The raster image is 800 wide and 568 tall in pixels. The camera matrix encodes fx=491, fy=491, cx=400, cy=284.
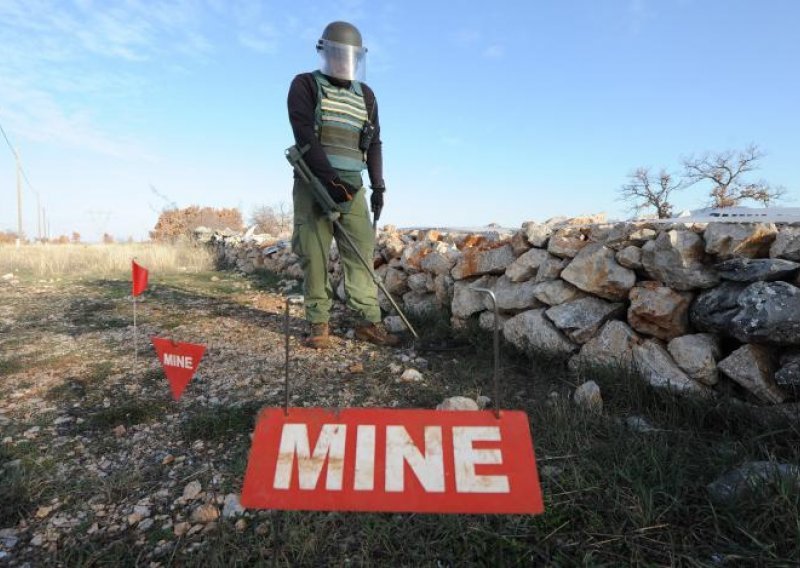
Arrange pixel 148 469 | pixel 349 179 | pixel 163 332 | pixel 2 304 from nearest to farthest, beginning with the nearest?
pixel 148 469 < pixel 349 179 < pixel 163 332 < pixel 2 304

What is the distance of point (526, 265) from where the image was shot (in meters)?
3.65

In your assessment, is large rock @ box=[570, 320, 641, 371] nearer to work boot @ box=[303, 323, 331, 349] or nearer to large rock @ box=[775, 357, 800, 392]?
large rock @ box=[775, 357, 800, 392]

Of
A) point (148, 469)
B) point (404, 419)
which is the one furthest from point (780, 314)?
point (148, 469)

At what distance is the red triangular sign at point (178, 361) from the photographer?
8.46ft

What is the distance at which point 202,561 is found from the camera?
1.61 metres

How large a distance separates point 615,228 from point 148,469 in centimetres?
297

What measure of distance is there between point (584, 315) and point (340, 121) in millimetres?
2269

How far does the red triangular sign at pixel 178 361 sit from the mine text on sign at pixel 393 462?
135 cm

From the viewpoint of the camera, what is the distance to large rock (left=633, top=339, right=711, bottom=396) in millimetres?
2562

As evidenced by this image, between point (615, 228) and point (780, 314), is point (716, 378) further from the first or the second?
point (615, 228)

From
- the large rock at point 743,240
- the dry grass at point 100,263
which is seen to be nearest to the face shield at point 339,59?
the large rock at point 743,240

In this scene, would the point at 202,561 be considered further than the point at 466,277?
No

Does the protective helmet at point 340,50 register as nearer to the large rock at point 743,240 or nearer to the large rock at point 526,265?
the large rock at point 526,265

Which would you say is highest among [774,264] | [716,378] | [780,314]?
[774,264]
